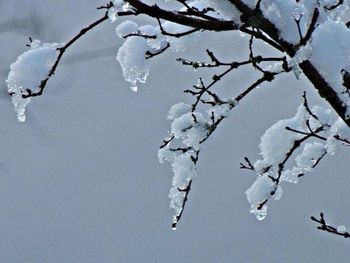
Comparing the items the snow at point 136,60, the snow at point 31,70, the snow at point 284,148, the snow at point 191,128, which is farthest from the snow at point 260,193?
the snow at point 31,70

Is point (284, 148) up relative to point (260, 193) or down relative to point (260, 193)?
up

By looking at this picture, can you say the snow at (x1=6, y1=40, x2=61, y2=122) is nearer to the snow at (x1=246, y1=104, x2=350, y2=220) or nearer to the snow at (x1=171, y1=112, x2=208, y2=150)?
the snow at (x1=171, y1=112, x2=208, y2=150)

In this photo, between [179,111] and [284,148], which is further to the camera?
[179,111]

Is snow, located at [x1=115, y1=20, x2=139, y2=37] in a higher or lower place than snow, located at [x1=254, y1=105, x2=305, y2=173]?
higher

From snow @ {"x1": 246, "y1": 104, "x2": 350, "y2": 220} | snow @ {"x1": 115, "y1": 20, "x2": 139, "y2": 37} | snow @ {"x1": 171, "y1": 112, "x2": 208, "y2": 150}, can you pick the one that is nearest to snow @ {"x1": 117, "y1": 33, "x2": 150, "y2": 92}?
snow @ {"x1": 115, "y1": 20, "x2": 139, "y2": 37}

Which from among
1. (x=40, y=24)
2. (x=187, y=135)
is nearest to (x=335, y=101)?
(x=187, y=135)

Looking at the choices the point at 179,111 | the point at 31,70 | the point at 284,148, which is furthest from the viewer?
the point at 179,111

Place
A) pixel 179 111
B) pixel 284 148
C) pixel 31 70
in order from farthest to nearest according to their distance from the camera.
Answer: pixel 179 111 → pixel 284 148 → pixel 31 70

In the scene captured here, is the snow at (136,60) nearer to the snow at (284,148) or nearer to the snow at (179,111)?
the snow at (179,111)

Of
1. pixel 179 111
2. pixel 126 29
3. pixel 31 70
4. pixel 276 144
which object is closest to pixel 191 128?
pixel 179 111

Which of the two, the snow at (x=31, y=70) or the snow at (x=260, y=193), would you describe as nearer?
the snow at (x=31, y=70)

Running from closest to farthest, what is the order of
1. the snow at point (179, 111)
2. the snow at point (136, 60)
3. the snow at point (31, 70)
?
the snow at point (31, 70) < the snow at point (136, 60) < the snow at point (179, 111)

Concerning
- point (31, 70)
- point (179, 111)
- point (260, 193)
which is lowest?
point (260, 193)

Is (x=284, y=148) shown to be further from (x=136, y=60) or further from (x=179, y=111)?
(x=136, y=60)
